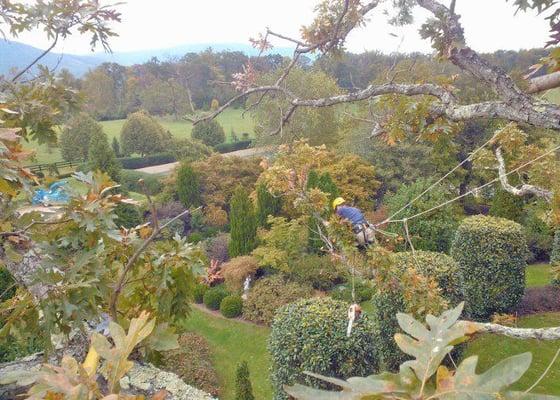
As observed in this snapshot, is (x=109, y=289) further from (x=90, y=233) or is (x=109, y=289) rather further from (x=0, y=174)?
(x=0, y=174)

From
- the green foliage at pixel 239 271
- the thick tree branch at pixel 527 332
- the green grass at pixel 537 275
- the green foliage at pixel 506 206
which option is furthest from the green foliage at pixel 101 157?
the thick tree branch at pixel 527 332

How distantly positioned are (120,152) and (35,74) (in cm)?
2692

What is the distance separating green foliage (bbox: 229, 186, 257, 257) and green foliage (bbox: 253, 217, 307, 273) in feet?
3.14

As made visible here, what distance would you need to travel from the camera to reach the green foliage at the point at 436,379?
2.12 ft

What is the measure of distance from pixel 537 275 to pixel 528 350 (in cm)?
403

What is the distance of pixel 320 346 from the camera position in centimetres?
494

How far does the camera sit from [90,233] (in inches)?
93.3

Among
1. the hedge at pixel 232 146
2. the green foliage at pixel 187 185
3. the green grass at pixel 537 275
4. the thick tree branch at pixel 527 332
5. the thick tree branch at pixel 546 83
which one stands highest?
the thick tree branch at pixel 546 83

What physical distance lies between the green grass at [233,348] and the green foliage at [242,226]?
226 centimetres

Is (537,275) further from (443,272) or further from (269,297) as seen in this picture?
(269,297)

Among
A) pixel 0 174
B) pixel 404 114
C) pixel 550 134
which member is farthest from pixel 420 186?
pixel 0 174

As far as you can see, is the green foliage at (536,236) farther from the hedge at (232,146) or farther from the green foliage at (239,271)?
the hedge at (232,146)

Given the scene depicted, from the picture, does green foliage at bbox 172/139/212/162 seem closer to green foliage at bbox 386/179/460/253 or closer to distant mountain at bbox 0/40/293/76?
distant mountain at bbox 0/40/293/76

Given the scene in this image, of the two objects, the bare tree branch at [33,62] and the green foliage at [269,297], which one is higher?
the bare tree branch at [33,62]
